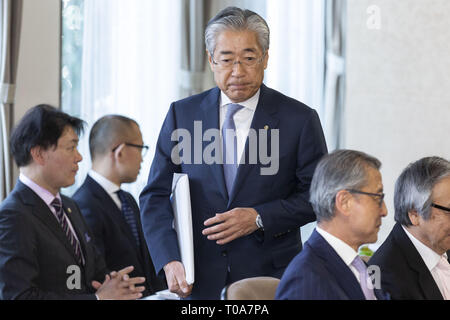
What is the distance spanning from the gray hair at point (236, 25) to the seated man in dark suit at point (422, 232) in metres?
0.83

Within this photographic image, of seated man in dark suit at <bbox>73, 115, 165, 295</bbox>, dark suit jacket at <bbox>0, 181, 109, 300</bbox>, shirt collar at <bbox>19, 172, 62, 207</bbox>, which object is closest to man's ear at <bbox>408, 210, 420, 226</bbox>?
dark suit jacket at <bbox>0, 181, 109, 300</bbox>

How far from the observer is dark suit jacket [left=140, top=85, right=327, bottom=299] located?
98.5 inches

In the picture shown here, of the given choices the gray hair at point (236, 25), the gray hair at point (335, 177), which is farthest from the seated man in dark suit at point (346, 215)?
the gray hair at point (236, 25)

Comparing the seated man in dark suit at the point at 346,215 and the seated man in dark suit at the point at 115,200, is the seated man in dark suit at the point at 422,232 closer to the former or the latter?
the seated man in dark suit at the point at 346,215

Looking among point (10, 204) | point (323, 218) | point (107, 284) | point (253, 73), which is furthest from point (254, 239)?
point (10, 204)

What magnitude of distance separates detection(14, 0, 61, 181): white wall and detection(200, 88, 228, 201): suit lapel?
2376 millimetres

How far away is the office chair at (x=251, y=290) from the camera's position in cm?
210

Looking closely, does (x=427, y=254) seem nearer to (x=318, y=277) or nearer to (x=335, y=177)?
(x=335, y=177)

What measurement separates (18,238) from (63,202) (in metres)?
0.64

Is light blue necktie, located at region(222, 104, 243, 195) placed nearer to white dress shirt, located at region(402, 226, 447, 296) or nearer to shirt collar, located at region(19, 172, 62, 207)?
white dress shirt, located at region(402, 226, 447, 296)

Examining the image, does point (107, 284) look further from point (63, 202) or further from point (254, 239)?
point (254, 239)

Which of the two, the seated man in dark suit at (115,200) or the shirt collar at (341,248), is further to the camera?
the seated man in dark suit at (115,200)
